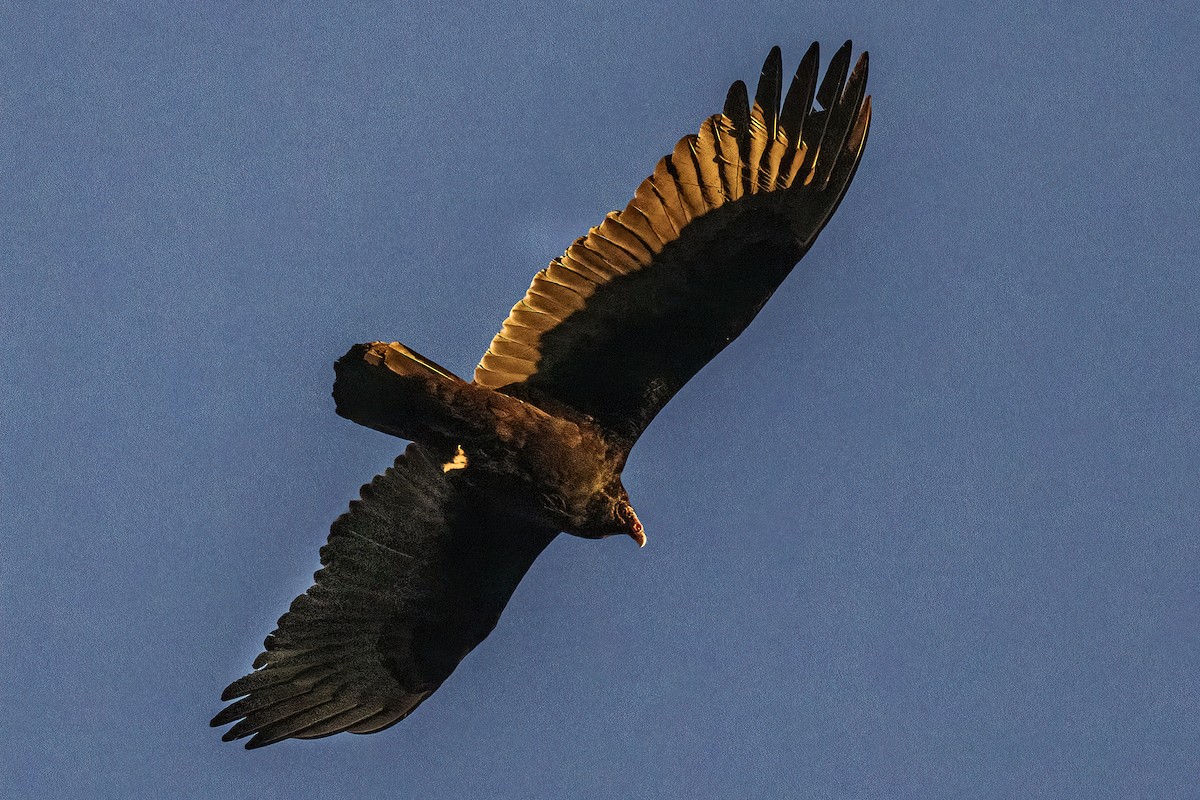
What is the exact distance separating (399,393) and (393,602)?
5.36 feet

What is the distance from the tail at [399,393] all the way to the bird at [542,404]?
0.01 meters

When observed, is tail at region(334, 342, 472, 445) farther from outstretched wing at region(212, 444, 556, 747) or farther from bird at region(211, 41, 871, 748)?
outstretched wing at region(212, 444, 556, 747)

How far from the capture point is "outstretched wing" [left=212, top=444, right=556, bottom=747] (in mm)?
10547

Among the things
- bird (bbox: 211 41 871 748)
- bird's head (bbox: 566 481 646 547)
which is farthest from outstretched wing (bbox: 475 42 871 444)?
bird's head (bbox: 566 481 646 547)

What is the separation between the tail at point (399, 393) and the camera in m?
9.48

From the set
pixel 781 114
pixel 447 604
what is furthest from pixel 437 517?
pixel 781 114

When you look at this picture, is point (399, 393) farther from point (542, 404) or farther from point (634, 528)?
point (634, 528)

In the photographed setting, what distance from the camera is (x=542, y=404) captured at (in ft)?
33.8

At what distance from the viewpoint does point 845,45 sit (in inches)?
371

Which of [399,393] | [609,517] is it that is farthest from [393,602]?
[399,393]

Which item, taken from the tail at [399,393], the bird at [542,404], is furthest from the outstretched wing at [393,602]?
the tail at [399,393]

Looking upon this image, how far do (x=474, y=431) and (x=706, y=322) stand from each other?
1.42 metres

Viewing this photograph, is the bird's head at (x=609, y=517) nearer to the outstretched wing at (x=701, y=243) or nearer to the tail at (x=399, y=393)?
the outstretched wing at (x=701, y=243)

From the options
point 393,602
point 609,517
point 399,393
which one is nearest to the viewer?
point 399,393
